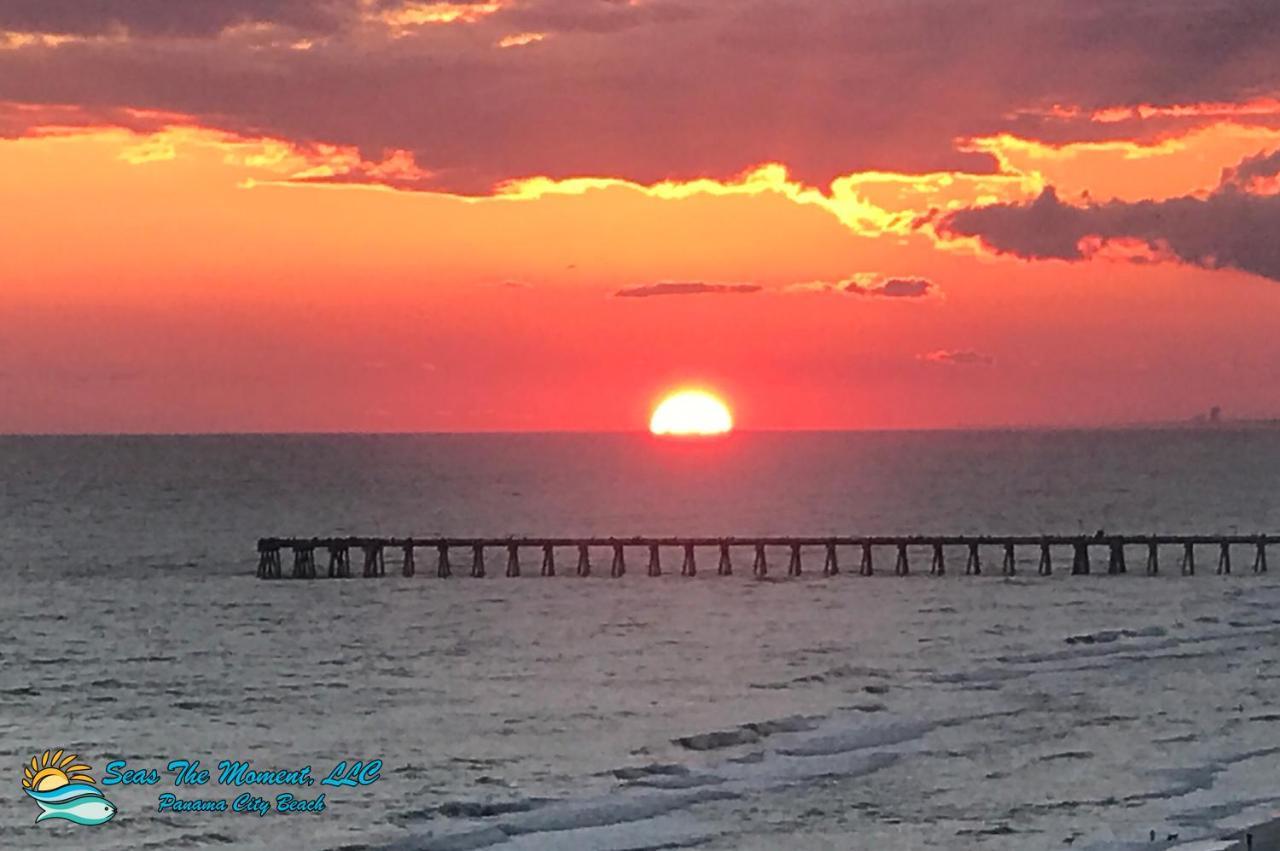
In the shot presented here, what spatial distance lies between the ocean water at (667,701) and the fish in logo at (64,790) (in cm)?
37

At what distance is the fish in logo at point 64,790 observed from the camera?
2553 centimetres

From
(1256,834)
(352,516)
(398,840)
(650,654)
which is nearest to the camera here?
(1256,834)

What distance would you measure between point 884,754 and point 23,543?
71.5 m

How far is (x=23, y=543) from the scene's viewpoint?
9088 centimetres

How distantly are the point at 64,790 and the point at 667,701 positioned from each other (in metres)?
11.9

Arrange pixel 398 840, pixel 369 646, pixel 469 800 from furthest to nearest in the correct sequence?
pixel 369 646 → pixel 469 800 → pixel 398 840

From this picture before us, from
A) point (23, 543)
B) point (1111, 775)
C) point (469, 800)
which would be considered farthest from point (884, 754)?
point (23, 543)

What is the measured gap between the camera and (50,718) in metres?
34.6

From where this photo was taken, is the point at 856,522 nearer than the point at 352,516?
Yes

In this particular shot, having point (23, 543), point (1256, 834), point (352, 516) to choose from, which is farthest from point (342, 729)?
point (352, 516)

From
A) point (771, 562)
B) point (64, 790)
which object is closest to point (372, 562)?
point (771, 562)

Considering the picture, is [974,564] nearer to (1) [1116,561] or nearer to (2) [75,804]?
(1) [1116,561]

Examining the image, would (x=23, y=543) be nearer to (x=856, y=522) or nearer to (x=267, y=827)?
(x=856, y=522)

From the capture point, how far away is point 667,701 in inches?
1367
